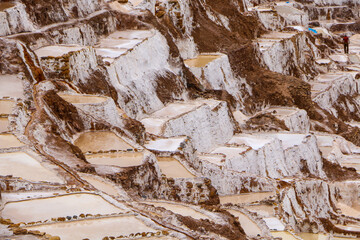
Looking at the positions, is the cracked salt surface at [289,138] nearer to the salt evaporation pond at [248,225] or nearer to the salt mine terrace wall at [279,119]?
the salt mine terrace wall at [279,119]

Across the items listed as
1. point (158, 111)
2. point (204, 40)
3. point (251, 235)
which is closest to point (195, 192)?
point (251, 235)

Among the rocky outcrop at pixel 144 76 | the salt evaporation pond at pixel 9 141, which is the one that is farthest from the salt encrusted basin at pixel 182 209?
the rocky outcrop at pixel 144 76

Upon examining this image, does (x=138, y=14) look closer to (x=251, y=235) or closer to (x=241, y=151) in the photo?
(x=241, y=151)

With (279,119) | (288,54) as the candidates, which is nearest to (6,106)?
(279,119)

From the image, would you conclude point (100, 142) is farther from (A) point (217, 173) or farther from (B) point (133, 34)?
(B) point (133, 34)

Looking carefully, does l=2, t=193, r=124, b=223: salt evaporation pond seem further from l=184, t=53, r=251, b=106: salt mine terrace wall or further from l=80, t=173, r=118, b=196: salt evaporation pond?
l=184, t=53, r=251, b=106: salt mine terrace wall
